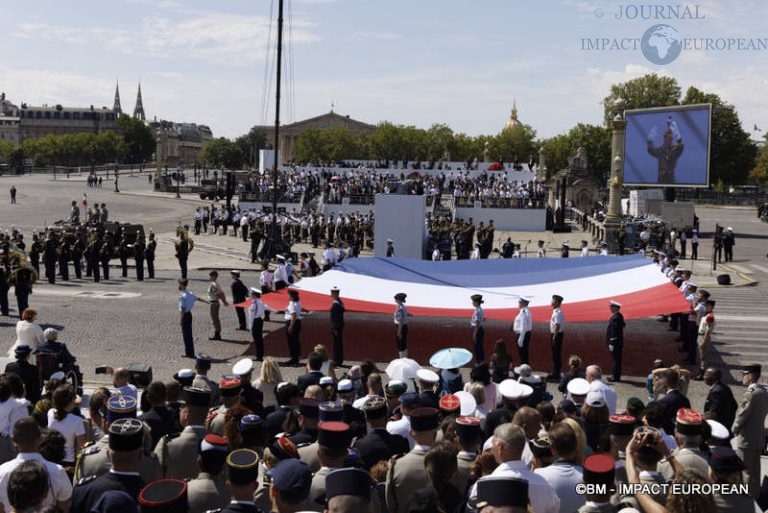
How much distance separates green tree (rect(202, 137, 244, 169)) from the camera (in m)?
144

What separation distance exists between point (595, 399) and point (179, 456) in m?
4.10

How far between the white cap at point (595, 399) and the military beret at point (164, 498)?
14.2 ft

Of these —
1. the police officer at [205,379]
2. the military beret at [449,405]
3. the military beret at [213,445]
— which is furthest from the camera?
the police officer at [205,379]

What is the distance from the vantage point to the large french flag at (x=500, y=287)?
54.2ft

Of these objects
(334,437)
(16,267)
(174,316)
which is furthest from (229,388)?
(16,267)

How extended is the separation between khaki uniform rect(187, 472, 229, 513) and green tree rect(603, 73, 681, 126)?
296 feet

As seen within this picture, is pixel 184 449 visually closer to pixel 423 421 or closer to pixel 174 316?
pixel 423 421

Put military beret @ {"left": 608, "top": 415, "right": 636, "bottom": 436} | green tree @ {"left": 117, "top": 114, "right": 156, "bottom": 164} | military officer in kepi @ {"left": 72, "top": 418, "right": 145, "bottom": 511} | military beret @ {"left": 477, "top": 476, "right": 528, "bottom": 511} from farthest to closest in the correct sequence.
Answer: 1. green tree @ {"left": 117, "top": 114, "right": 156, "bottom": 164}
2. military beret @ {"left": 608, "top": 415, "right": 636, "bottom": 436}
3. military officer in kepi @ {"left": 72, "top": 418, "right": 145, "bottom": 511}
4. military beret @ {"left": 477, "top": 476, "right": 528, "bottom": 511}

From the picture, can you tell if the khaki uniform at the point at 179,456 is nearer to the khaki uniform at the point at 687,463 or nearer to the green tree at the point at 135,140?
the khaki uniform at the point at 687,463

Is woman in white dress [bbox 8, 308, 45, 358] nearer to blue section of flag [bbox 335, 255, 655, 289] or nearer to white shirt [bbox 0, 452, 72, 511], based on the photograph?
white shirt [bbox 0, 452, 72, 511]

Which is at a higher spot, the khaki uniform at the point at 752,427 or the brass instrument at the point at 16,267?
the brass instrument at the point at 16,267

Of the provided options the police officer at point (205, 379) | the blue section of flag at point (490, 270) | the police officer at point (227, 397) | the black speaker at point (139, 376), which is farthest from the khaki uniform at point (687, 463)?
the blue section of flag at point (490, 270)

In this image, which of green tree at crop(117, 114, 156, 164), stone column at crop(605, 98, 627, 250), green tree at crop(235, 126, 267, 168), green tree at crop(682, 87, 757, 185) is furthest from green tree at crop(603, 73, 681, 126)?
Result: green tree at crop(117, 114, 156, 164)

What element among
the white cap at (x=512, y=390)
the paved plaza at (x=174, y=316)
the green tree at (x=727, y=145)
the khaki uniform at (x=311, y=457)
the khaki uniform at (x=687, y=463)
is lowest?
the paved plaza at (x=174, y=316)
